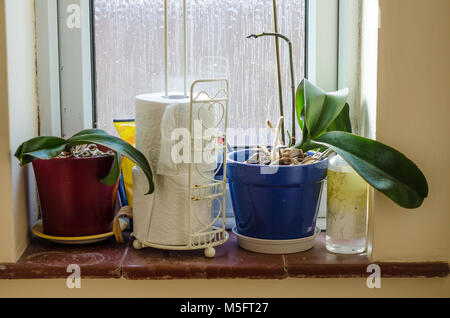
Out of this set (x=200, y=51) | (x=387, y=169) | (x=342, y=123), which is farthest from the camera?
(x=200, y=51)

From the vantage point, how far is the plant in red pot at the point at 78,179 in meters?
1.07

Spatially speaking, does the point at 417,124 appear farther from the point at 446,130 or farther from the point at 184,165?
the point at 184,165

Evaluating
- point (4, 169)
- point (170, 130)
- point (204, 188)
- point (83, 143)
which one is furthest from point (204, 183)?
point (4, 169)

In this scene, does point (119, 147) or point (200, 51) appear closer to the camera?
point (119, 147)

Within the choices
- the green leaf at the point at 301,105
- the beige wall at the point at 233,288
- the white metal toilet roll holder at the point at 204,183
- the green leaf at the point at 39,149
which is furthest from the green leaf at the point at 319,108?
the green leaf at the point at 39,149

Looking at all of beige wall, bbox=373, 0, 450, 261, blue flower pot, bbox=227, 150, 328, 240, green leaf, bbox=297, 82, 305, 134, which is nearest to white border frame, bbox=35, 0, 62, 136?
blue flower pot, bbox=227, 150, 328, 240

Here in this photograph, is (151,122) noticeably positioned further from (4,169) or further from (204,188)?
(4,169)

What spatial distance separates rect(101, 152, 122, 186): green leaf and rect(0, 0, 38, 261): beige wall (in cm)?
16

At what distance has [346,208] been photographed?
1.11 meters

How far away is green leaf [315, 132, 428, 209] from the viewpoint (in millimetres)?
1013

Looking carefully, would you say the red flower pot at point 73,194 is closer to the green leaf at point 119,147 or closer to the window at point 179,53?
the green leaf at point 119,147

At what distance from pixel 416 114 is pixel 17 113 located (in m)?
0.70
